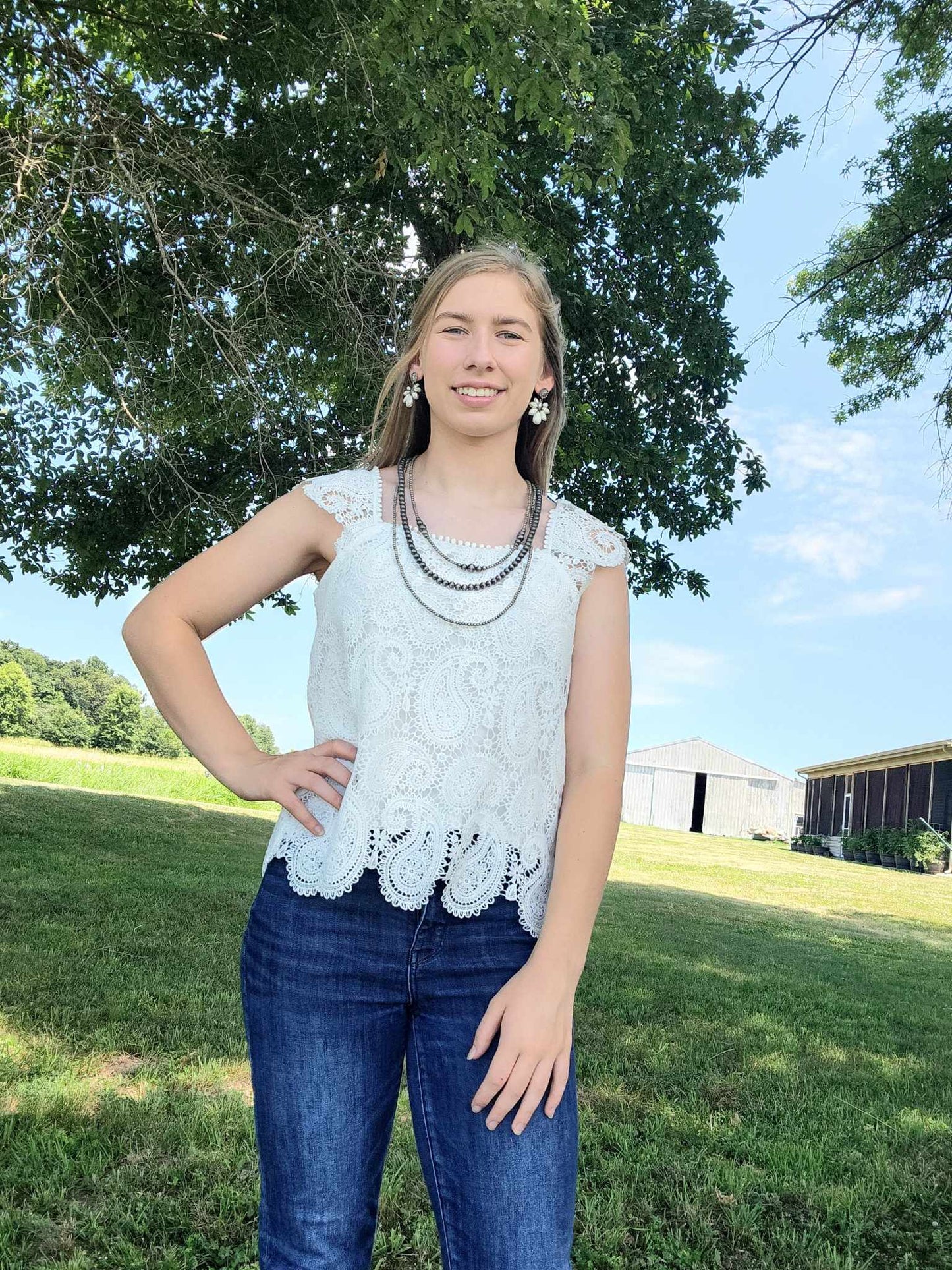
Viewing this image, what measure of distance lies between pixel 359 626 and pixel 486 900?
50cm

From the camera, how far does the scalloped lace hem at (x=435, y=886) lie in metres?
1.57

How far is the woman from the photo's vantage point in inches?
59.7

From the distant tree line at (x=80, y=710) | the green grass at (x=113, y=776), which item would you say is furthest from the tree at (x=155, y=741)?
the green grass at (x=113, y=776)

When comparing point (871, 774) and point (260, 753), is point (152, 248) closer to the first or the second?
point (260, 753)

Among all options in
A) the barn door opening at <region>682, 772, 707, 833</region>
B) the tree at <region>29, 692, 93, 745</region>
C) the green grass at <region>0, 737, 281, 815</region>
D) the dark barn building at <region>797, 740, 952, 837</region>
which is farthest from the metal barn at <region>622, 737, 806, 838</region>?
the green grass at <region>0, 737, 281, 815</region>

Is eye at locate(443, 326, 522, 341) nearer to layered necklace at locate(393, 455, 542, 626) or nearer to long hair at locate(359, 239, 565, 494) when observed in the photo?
long hair at locate(359, 239, 565, 494)

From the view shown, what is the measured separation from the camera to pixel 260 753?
1810 millimetres

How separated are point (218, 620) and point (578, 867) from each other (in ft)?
2.49

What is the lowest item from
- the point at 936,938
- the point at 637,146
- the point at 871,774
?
the point at 936,938

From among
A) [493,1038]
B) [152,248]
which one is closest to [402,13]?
[152,248]

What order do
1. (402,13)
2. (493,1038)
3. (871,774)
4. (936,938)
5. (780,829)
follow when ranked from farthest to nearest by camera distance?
(780,829) → (871,774) → (936,938) → (402,13) → (493,1038)

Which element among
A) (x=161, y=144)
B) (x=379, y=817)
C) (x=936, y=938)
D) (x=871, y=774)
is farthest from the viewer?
(x=871, y=774)

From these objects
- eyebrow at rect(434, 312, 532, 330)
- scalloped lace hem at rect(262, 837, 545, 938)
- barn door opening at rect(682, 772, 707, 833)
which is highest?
barn door opening at rect(682, 772, 707, 833)

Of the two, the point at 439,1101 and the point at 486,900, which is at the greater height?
the point at 486,900
